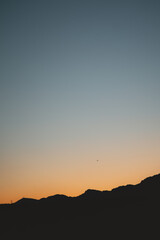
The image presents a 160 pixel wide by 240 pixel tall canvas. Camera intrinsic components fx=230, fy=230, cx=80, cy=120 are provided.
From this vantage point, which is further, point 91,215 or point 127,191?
point 127,191

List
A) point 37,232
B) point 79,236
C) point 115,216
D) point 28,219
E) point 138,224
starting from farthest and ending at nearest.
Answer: point 28,219
point 37,232
point 115,216
point 79,236
point 138,224

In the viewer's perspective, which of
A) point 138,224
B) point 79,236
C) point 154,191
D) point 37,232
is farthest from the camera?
point 154,191

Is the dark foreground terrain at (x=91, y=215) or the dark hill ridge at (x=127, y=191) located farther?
the dark hill ridge at (x=127, y=191)

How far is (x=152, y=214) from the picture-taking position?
2867 inches

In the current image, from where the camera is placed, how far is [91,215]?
91.6m

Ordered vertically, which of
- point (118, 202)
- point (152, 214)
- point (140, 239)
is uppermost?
point (118, 202)

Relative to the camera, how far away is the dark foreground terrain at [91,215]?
71.6 metres

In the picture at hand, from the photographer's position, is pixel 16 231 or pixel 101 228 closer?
pixel 101 228

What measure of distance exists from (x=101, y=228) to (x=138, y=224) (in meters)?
13.7

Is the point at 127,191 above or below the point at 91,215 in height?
above

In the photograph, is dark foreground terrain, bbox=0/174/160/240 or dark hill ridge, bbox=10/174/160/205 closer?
dark foreground terrain, bbox=0/174/160/240

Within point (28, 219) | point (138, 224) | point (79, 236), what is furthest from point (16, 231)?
point (138, 224)

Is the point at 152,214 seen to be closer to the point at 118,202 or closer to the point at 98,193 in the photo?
the point at 118,202

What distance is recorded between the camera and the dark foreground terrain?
235ft
